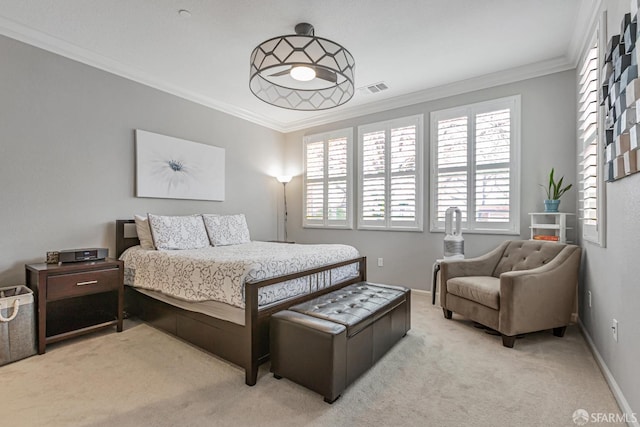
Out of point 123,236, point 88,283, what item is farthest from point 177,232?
point 88,283

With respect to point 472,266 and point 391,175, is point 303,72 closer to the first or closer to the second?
point 391,175

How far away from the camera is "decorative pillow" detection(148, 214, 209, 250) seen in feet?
10.7

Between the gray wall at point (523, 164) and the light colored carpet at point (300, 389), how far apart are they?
1.56 metres

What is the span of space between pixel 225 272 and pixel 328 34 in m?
2.33

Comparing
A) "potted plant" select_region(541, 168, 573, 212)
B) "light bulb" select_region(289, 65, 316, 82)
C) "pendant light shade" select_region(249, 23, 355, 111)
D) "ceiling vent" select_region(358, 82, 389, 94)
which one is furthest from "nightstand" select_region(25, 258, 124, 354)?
"potted plant" select_region(541, 168, 573, 212)

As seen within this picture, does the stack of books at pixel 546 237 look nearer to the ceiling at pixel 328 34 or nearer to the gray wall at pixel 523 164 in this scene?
the gray wall at pixel 523 164

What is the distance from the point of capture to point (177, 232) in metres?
3.42

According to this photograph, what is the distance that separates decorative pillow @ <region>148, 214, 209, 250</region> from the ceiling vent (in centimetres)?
276

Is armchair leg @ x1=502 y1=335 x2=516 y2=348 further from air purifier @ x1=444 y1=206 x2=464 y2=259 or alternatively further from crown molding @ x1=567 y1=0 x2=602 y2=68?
crown molding @ x1=567 y1=0 x2=602 y2=68

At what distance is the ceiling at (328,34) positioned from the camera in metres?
2.49

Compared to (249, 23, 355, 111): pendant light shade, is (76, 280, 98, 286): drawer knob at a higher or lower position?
lower

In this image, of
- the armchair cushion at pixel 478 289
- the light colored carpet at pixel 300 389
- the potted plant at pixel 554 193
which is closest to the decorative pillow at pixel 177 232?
the light colored carpet at pixel 300 389

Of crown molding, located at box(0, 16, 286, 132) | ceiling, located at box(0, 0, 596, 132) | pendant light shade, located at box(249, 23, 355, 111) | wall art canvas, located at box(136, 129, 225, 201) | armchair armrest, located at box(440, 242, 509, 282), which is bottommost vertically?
armchair armrest, located at box(440, 242, 509, 282)

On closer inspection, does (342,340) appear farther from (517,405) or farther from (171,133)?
(171,133)
